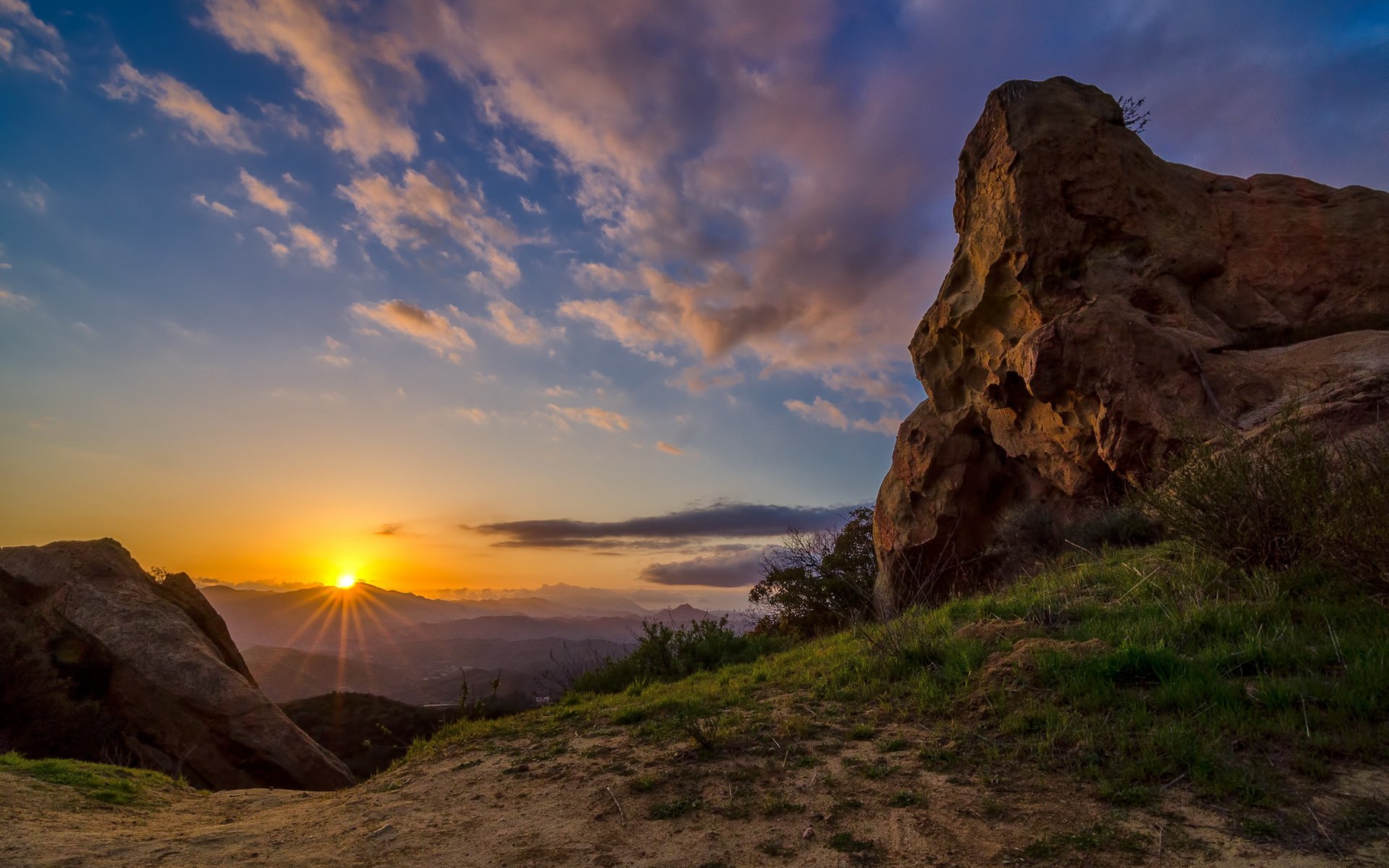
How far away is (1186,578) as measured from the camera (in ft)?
23.3

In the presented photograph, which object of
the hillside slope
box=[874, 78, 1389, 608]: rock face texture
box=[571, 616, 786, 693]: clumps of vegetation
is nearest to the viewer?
the hillside slope

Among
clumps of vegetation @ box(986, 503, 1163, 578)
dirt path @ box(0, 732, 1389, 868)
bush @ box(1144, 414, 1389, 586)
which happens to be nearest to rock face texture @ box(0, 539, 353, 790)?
dirt path @ box(0, 732, 1389, 868)

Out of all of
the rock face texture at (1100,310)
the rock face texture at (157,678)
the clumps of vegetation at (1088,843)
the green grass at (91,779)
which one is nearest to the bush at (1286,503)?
the clumps of vegetation at (1088,843)

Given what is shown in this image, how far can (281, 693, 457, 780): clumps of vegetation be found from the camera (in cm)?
1314

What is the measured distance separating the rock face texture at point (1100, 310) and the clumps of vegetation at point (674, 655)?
5.37 metres

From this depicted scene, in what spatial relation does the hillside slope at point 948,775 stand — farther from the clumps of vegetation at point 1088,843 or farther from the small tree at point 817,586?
the small tree at point 817,586

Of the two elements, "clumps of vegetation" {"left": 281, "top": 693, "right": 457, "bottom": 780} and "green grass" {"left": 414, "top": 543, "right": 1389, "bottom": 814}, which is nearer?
"green grass" {"left": 414, "top": 543, "right": 1389, "bottom": 814}

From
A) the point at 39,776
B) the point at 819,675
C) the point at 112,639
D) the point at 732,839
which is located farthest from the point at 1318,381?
the point at 112,639

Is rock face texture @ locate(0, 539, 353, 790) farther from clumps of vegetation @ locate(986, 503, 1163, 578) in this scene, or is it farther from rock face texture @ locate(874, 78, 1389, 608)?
clumps of vegetation @ locate(986, 503, 1163, 578)

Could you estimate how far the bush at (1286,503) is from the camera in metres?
5.58

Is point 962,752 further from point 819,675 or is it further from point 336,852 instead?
point 336,852

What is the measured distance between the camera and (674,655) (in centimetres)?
1157

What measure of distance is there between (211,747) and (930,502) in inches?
730

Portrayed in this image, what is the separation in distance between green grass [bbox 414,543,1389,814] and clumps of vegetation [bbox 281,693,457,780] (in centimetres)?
617
